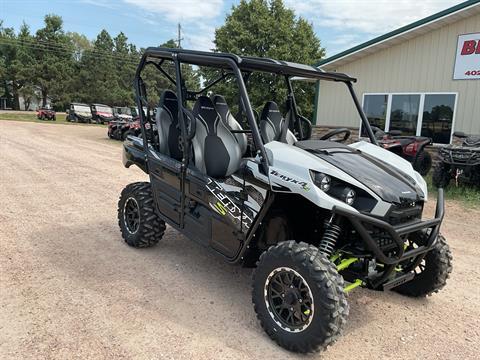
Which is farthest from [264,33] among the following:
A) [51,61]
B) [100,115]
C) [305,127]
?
[51,61]

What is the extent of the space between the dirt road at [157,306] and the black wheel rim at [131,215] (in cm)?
25

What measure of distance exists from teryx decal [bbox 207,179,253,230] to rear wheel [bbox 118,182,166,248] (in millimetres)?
1171

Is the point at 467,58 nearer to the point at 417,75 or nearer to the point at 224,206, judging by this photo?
the point at 417,75

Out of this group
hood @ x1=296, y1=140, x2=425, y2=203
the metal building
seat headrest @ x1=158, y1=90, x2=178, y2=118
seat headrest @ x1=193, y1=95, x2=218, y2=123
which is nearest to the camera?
hood @ x1=296, y1=140, x2=425, y2=203

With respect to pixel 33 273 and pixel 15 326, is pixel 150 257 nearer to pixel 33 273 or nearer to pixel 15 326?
pixel 33 273

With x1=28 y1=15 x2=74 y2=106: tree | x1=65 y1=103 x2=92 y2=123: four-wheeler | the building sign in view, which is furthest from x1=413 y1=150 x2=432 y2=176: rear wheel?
x1=28 y1=15 x2=74 y2=106: tree

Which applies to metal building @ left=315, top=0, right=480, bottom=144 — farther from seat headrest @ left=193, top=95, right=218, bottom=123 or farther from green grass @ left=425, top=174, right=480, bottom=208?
seat headrest @ left=193, top=95, right=218, bottom=123

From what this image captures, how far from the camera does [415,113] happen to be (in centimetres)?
1170

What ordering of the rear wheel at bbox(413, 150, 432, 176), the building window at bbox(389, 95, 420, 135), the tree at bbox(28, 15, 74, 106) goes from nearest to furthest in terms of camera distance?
the rear wheel at bbox(413, 150, 432, 176) → the building window at bbox(389, 95, 420, 135) → the tree at bbox(28, 15, 74, 106)

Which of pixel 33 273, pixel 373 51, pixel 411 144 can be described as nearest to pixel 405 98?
pixel 373 51

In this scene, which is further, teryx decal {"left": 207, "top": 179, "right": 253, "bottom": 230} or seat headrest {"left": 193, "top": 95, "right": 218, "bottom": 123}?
seat headrest {"left": 193, "top": 95, "right": 218, "bottom": 123}

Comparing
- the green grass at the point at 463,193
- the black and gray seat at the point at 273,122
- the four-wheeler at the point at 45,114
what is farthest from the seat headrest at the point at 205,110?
the four-wheeler at the point at 45,114

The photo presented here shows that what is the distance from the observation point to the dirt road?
9.11ft

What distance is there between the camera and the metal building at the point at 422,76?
10.6m
